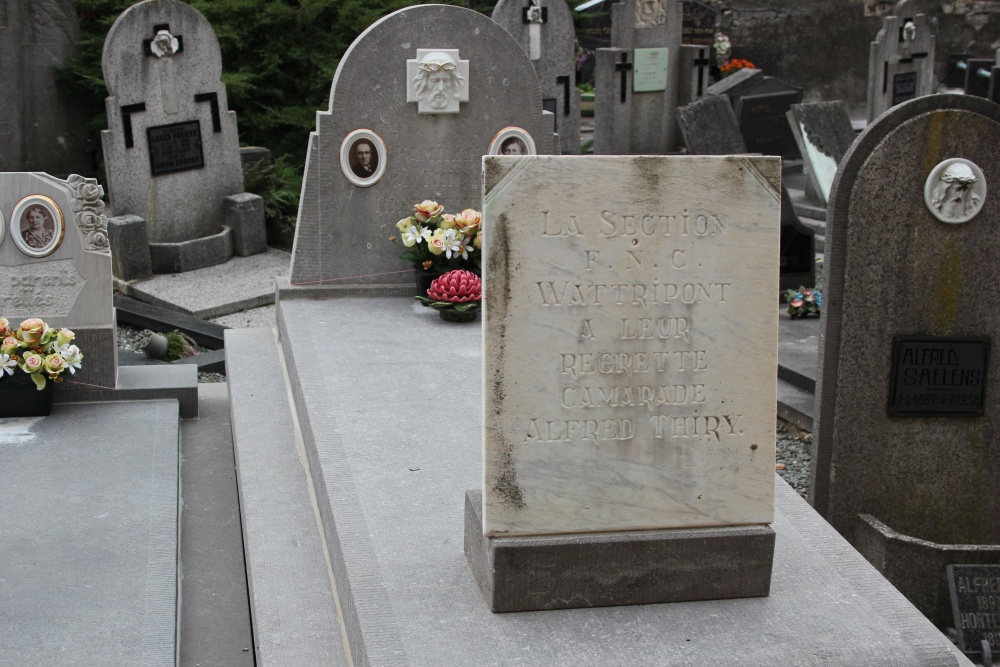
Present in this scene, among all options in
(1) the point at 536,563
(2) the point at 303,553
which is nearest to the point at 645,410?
(1) the point at 536,563

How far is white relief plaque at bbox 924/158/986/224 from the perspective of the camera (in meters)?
4.13

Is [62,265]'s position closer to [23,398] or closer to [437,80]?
[23,398]

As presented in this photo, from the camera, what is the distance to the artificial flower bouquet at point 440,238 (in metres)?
5.80

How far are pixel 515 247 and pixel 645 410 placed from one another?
0.55 m

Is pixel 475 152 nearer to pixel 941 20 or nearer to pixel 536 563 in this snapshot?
pixel 536 563

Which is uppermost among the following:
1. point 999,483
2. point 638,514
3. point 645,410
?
point 645,410

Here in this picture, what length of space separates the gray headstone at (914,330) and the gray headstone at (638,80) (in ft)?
28.9

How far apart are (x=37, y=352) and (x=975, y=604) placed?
3.76m

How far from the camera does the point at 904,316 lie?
426 cm

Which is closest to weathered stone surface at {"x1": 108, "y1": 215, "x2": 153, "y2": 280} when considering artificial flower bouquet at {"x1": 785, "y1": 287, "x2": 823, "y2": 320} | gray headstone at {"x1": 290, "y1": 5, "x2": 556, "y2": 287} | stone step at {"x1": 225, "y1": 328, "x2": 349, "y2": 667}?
gray headstone at {"x1": 290, "y1": 5, "x2": 556, "y2": 287}

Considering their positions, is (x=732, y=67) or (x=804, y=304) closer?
(x=804, y=304)

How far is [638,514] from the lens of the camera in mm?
3000

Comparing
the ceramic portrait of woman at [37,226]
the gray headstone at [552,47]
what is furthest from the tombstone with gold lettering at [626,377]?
the gray headstone at [552,47]

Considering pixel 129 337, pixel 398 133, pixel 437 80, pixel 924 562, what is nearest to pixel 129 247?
pixel 129 337
